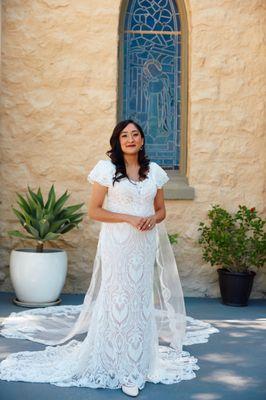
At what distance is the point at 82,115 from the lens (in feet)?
21.5

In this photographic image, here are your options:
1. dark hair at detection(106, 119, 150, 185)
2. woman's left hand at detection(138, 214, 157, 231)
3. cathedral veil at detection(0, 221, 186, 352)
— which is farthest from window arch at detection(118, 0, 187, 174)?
woman's left hand at detection(138, 214, 157, 231)

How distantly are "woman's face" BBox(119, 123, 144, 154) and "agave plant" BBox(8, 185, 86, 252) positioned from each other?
247 centimetres

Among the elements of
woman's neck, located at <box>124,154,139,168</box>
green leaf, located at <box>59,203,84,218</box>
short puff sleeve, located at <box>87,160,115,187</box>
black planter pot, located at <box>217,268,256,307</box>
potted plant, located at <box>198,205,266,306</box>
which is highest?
woman's neck, located at <box>124,154,139,168</box>

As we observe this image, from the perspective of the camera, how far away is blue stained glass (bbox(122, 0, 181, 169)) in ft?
22.6

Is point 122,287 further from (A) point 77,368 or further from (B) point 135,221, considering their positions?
(A) point 77,368

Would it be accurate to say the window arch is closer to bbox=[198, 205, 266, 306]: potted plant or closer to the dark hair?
bbox=[198, 205, 266, 306]: potted plant

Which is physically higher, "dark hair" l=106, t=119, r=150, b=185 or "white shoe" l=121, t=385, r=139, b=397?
"dark hair" l=106, t=119, r=150, b=185

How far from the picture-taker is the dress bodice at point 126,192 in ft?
11.2

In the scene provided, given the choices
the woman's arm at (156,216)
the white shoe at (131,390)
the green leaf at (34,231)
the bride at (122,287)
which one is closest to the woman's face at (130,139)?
the bride at (122,287)

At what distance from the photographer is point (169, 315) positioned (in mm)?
3902

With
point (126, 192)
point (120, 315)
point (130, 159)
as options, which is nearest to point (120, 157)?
point (130, 159)

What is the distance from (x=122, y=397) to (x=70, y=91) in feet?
13.8

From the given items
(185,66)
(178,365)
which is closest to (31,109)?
(185,66)

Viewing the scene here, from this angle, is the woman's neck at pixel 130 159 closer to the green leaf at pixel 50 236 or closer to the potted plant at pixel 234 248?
the green leaf at pixel 50 236
